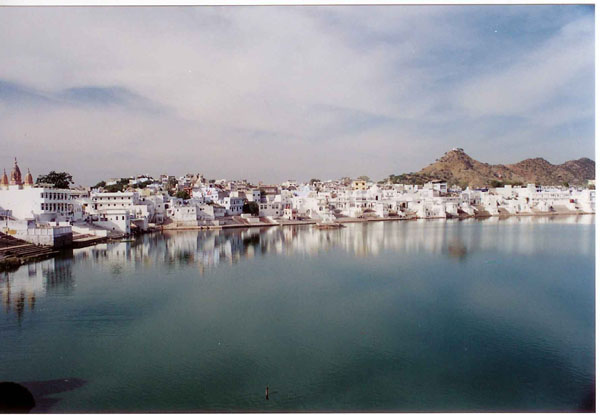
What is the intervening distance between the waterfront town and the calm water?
1.26m

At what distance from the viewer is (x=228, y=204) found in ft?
42.3

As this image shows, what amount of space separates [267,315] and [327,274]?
1.71 metres

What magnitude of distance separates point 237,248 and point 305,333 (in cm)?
452

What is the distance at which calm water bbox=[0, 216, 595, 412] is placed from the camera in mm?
2449

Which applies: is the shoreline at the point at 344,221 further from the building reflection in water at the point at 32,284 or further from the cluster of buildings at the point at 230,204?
the building reflection in water at the point at 32,284

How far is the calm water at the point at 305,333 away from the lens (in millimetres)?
2449

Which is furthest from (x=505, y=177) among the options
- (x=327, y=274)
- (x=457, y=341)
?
(x=457, y=341)

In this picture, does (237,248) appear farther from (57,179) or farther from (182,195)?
(182,195)

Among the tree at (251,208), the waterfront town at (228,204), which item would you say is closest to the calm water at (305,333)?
the waterfront town at (228,204)

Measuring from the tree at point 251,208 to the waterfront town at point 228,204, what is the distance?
1.3 inches

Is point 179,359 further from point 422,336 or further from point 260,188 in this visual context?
point 260,188

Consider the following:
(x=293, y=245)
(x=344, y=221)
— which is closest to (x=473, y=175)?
(x=344, y=221)

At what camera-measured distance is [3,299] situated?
4.01m

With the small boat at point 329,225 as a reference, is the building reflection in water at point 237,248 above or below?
below
